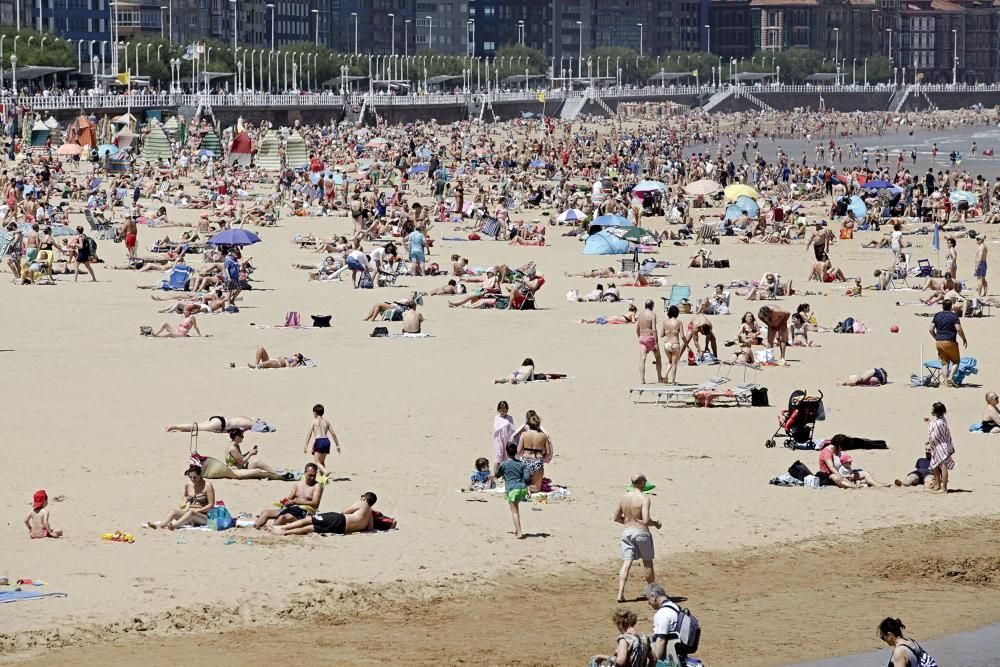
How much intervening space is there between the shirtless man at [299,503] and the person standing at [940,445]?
4688mm

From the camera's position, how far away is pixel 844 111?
7106 inches

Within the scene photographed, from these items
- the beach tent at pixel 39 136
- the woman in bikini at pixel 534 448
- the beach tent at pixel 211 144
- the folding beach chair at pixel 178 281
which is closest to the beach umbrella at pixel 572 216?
the folding beach chair at pixel 178 281

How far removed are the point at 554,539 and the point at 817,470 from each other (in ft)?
10.4

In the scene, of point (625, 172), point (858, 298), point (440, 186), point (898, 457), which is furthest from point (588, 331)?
→ point (625, 172)

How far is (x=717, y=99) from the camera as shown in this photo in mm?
161625

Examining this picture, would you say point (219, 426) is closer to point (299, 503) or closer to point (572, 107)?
point (299, 503)

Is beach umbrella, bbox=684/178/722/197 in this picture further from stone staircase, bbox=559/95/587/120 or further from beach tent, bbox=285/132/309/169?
stone staircase, bbox=559/95/587/120

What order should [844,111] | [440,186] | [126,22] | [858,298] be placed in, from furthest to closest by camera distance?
[844,111] < [126,22] < [440,186] < [858,298]

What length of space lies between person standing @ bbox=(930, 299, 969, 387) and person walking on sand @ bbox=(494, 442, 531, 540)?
7013mm

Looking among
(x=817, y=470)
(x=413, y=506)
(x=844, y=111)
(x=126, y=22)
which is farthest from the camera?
(x=844, y=111)

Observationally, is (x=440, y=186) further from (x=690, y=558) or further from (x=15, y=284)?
(x=690, y=558)

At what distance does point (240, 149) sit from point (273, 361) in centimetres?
3627

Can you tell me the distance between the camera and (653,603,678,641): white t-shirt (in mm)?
10172

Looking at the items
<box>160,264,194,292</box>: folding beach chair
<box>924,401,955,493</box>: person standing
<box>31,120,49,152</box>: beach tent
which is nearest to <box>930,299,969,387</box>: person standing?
<box>924,401,955,493</box>: person standing
